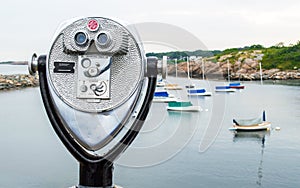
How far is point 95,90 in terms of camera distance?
2.75 feet

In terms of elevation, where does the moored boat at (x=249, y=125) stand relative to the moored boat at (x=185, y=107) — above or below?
below

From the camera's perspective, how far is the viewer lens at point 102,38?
84 cm

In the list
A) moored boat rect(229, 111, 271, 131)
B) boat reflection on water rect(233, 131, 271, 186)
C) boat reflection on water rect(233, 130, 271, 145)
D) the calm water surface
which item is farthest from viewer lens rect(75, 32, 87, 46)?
moored boat rect(229, 111, 271, 131)

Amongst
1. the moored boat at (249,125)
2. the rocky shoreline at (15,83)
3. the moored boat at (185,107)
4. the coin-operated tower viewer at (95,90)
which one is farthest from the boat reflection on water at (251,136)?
the rocky shoreline at (15,83)

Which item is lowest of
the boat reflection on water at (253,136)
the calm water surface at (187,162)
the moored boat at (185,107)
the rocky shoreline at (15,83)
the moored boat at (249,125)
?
the calm water surface at (187,162)

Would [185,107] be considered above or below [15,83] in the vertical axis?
below

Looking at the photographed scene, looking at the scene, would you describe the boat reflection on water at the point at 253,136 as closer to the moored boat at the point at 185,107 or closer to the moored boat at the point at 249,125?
the moored boat at the point at 249,125

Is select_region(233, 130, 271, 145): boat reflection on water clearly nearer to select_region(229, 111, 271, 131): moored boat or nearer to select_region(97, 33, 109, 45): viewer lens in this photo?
select_region(229, 111, 271, 131): moored boat

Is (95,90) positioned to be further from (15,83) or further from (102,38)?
(15,83)

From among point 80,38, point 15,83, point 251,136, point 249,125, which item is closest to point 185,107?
point 249,125

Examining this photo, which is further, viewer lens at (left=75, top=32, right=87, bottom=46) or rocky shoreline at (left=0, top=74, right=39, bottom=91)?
rocky shoreline at (left=0, top=74, right=39, bottom=91)

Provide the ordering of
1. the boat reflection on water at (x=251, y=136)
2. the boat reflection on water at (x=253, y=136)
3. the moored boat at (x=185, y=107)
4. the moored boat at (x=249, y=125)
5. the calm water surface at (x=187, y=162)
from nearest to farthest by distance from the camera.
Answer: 1. the calm water surface at (x=187, y=162)
2. the boat reflection on water at (x=253, y=136)
3. the boat reflection on water at (x=251, y=136)
4. the moored boat at (x=249, y=125)
5. the moored boat at (x=185, y=107)

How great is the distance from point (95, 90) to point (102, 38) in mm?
95

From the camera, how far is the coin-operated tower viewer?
844 mm
